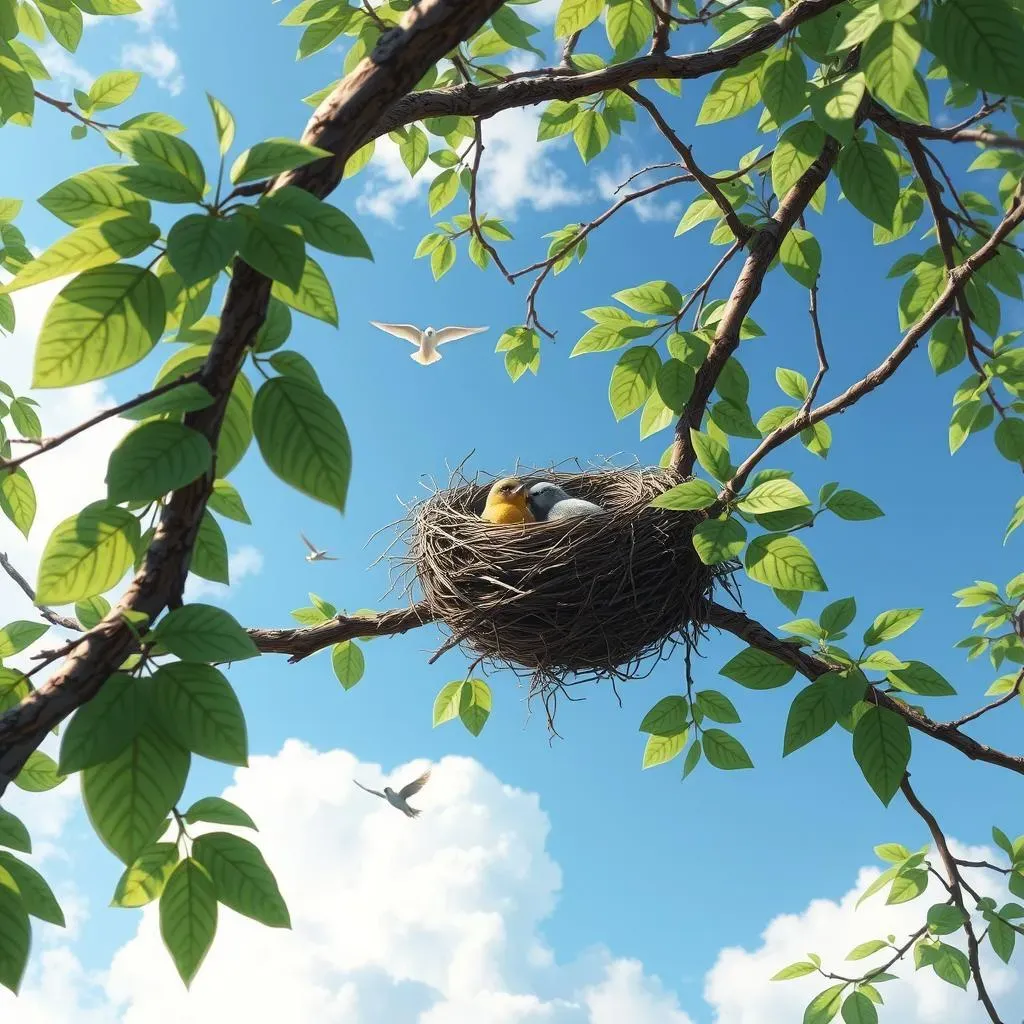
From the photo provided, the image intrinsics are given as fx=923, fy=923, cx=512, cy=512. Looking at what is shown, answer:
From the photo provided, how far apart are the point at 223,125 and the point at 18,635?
0.69 metres

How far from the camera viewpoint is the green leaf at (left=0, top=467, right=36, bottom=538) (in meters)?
1.40

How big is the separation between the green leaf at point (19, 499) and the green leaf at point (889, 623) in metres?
1.31

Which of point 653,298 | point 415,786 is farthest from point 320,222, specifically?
point 415,786

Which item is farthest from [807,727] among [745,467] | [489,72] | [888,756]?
[489,72]

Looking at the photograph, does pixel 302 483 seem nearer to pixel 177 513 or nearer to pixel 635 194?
pixel 177 513

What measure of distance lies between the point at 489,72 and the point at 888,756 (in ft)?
4.81

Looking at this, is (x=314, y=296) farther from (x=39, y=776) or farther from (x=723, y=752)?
(x=723, y=752)

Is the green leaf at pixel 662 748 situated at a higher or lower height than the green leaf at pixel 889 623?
lower

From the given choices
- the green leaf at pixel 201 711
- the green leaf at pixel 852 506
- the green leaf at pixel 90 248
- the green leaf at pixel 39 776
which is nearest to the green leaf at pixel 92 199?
the green leaf at pixel 90 248

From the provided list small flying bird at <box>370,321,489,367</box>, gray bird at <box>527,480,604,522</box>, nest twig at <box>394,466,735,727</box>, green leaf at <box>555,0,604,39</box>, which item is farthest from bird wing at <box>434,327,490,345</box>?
green leaf at <box>555,0,604,39</box>

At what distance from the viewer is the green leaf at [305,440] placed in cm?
74

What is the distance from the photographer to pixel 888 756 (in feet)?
4.07

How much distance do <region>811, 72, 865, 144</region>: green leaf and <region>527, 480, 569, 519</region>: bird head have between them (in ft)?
4.63

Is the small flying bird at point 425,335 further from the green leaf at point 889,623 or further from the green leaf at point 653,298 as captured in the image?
the green leaf at point 889,623
